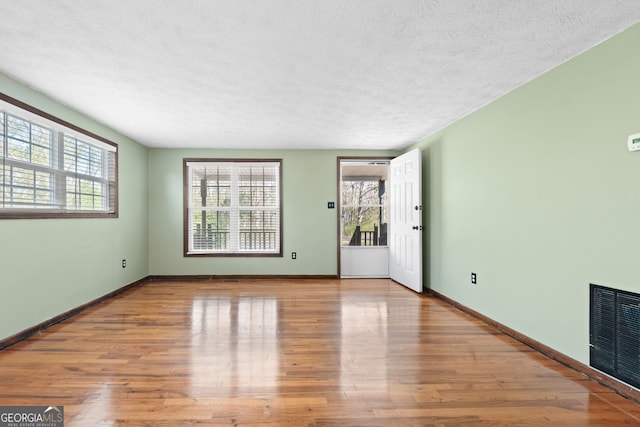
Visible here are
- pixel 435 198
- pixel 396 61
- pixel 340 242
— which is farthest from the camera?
pixel 340 242

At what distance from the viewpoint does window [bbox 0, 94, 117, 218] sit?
2787mm

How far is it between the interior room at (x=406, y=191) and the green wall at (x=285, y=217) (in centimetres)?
62

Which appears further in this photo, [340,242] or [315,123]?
[340,242]

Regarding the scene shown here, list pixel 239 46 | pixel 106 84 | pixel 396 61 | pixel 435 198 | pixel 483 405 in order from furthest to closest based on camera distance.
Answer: pixel 435 198, pixel 106 84, pixel 396 61, pixel 239 46, pixel 483 405

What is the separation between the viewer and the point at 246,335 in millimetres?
2979

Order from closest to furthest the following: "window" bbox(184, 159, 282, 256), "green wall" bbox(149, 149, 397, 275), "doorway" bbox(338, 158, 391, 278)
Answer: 1. "green wall" bbox(149, 149, 397, 275)
2. "window" bbox(184, 159, 282, 256)
3. "doorway" bbox(338, 158, 391, 278)

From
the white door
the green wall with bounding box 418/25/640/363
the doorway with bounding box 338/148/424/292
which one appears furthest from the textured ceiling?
the doorway with bounding box 338/148/424/292

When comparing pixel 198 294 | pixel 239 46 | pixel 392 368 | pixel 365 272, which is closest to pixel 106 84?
pixel 239 46

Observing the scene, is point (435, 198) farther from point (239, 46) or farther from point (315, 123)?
point (239, 46)

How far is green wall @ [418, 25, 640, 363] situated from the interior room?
0.01m

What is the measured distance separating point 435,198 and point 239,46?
3.29m

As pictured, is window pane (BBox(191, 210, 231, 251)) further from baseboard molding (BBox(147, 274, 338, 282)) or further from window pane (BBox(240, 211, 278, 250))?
baseboard molding (BBox(147, 274, 338, 282))

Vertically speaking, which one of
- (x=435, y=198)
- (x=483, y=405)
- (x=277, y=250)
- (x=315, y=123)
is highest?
(x=315, y=123)

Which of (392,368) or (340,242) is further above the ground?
(340,242)
